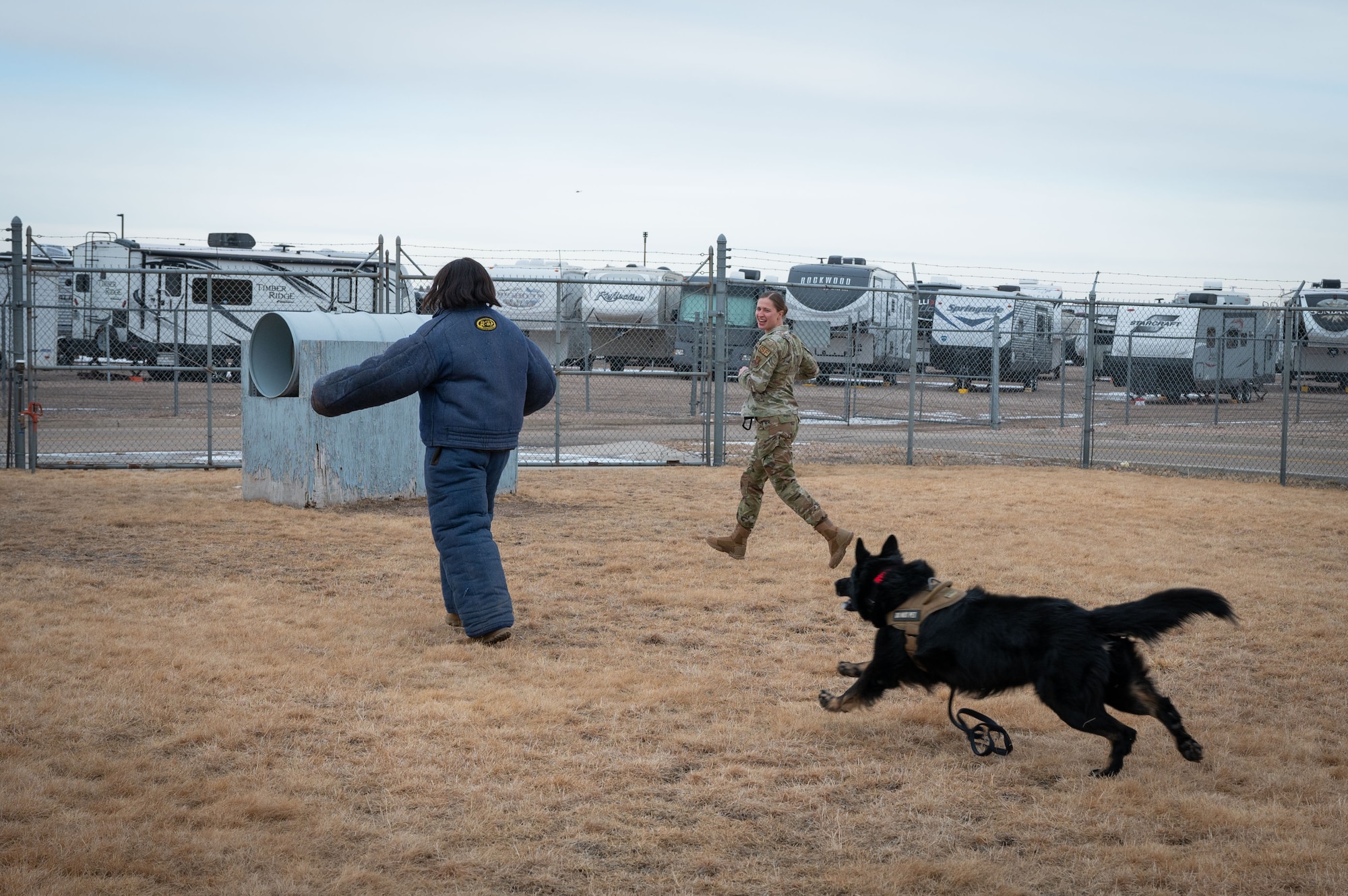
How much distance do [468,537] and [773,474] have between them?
8.44 feet

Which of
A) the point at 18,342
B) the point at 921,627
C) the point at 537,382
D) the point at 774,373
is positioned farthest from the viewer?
the point at 18,342

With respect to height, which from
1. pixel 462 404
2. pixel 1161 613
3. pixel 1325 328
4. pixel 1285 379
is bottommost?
pixel 1161 613

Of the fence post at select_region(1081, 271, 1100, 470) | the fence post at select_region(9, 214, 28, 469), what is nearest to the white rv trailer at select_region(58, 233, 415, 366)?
the fence post at select_region(9, 214, 28, 469)

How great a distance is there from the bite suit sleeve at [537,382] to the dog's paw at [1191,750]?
3153 millimetres

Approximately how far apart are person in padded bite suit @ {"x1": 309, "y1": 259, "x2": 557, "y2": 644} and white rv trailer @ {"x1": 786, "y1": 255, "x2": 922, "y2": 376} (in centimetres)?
1869

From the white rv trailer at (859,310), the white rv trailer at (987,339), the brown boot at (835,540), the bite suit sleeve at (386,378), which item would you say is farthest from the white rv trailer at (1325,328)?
the bite suit sleeve at (386,378)

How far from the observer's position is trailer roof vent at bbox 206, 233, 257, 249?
74.7ft

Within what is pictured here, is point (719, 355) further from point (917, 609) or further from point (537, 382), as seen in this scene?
point (917, 609)

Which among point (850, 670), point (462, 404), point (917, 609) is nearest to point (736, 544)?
point (462, 404)

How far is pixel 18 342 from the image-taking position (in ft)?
37.1

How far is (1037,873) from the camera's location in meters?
2.95

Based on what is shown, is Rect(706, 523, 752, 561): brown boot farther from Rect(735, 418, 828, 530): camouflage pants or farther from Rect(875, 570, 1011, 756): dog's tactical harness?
Rect(875, 570, 1011, 756): dog's tactical harness

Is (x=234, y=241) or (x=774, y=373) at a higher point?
(x=234, y=241)

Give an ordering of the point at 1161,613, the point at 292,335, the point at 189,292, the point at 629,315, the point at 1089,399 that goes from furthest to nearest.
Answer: the point at 629,315
the point at 189,292
the point at 1089,399
the point at 292,335
the point at 1161,613
